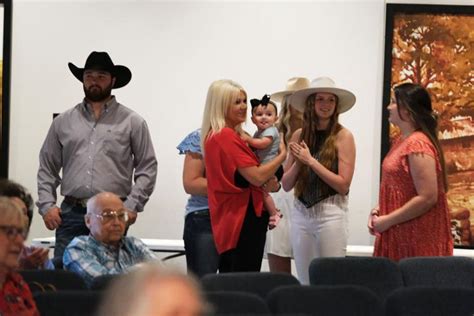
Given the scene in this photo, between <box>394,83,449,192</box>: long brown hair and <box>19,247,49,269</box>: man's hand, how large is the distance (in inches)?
76.5

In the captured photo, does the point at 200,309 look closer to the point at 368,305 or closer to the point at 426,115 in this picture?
the point at 368,305

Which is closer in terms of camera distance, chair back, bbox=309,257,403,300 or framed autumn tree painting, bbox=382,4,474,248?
chair back, bbox=309,257,403,300

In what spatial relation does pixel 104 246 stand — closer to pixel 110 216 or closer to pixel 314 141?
pixel 110 216

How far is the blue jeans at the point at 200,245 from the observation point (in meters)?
4.99

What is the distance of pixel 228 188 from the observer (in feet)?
15.3

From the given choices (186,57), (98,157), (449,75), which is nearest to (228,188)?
(98,157)

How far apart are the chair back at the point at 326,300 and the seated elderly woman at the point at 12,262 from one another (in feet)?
3.12

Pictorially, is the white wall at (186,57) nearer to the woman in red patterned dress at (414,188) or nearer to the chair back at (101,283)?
the woman in red patterned dress at (414,188)

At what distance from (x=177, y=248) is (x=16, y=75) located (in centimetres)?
195

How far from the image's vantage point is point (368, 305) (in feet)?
11.9

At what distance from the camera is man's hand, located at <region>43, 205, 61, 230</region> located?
17.0ft

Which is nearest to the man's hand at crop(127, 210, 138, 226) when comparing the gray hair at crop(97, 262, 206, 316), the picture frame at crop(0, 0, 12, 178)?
the picture frame at crop(0, 0, 12, 178)

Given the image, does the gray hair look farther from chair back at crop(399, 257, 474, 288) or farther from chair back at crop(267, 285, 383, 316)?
chair back at crop(399, 257, 474, 288)

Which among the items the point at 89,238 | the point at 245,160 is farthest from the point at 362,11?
the point at 89,238
